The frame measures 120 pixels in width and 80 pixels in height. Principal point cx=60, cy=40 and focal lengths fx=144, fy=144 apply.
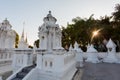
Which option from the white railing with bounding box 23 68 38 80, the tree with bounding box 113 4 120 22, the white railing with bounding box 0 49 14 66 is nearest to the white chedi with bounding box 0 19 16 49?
the white railing with bounding box 0 49 14 66

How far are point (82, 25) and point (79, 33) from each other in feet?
8.94

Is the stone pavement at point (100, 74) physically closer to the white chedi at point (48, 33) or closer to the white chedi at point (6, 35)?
the white chedi at point (48, 33)

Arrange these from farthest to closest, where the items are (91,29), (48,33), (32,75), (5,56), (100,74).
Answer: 1. (91,29)
2. (48,33)
3. (5,56)
4. (100,74)
5. (32,75)

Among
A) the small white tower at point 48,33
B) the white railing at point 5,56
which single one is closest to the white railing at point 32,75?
the white railing at point 5,56

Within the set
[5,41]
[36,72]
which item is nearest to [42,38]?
[5,41]

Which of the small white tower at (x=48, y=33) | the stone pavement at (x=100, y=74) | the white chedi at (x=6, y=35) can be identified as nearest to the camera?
the stone pavement at (x=100, y=74)

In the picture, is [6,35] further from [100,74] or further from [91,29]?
[91,29]

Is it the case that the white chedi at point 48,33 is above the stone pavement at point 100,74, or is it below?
above

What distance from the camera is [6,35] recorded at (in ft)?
55.8

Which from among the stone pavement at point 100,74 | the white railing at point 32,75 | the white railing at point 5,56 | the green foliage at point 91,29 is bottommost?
the stone pavement at point 100,74

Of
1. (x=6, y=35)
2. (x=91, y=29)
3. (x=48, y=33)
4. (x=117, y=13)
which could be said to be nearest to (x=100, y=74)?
(x=48, y=33)

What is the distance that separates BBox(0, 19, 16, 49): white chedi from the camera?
16.5 meters

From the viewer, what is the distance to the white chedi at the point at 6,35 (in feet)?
54.1

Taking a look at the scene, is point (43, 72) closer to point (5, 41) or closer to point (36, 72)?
point (36, 72)
